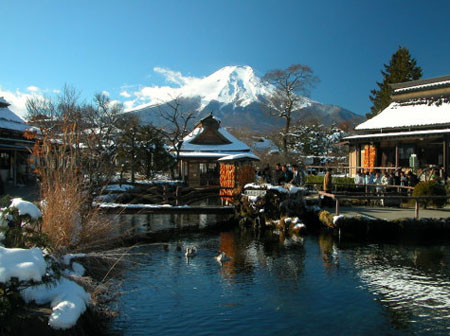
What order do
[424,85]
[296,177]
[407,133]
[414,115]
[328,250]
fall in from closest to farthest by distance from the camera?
1. [328,250]
2. [296,177]
3. [407,133]
4. [414,115]
5. [424,85]

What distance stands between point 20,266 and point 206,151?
2954 cm

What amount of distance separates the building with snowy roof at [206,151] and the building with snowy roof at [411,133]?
854 centimetres

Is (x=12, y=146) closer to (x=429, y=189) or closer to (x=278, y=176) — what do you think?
(x=278, y=176)

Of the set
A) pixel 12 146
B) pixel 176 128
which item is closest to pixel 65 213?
pixel 12 146

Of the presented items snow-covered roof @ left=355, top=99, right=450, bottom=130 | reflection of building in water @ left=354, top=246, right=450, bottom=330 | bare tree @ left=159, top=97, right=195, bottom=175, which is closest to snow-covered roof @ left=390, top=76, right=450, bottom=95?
snow-covered roof @ left=355, top=99, right=450, bottom=130

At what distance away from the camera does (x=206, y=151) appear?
33.8 meters

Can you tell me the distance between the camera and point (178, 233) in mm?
15375

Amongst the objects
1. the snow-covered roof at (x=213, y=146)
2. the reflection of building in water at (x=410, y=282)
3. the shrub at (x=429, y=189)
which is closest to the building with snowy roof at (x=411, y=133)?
the shrub at (x=429, y=189)

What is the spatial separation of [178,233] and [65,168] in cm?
791

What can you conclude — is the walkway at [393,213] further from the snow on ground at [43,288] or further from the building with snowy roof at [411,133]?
the snow on ground at [43,288]

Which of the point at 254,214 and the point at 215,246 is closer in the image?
the point at 215,246

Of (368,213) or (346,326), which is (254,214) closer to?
(368,213)

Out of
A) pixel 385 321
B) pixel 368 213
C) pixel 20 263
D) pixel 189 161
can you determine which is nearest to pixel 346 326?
pixel 385 321

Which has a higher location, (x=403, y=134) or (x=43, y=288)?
(x=403, y=134)
